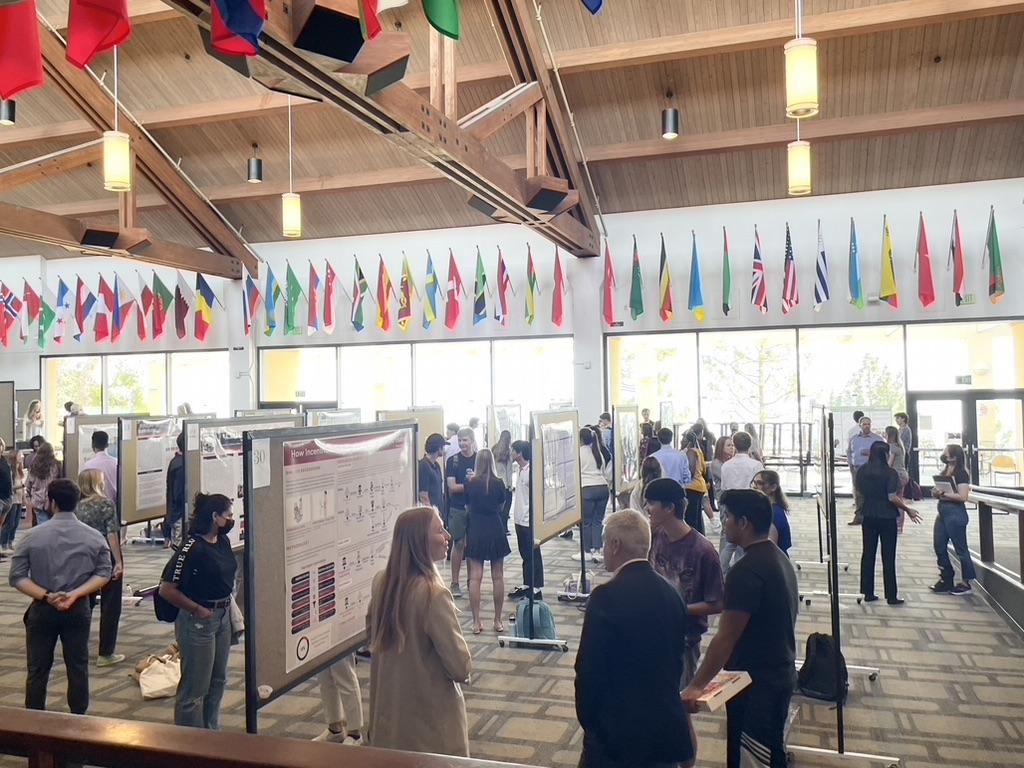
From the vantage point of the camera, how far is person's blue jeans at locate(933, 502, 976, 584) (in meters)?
8.26

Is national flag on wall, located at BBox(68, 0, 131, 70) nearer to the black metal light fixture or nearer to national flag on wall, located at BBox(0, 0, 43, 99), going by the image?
national flag on wall, located at BBox(0, 0, 43, 99)

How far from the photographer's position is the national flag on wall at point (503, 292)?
1539 centimetres

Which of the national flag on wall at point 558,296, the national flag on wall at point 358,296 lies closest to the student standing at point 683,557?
the national flag on wall at point 558,296

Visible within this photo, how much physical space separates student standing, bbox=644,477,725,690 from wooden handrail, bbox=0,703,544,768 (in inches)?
128

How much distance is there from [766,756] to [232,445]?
175 inches

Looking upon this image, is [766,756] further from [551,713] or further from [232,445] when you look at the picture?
[232,445]

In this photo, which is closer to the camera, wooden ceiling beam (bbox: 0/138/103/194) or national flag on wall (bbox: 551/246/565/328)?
wooden ceiling beam (bbox: 0/138/103/194)

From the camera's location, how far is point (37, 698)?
4.94m

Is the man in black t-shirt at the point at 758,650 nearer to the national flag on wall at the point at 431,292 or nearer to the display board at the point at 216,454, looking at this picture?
the display board at the point at 216,454

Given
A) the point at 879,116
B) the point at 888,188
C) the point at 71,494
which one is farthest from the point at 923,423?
the point at 71,494

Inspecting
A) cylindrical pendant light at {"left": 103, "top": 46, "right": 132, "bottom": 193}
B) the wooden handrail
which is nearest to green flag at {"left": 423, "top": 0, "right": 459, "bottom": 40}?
the wooden handrail

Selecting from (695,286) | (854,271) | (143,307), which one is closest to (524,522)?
(695,286)

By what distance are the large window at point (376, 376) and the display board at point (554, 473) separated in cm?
967

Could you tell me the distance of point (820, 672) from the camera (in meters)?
5.09
